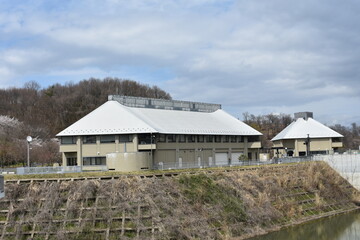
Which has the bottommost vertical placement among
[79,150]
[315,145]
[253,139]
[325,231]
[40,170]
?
[325,231]

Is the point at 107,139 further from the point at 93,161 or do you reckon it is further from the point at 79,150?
the point at 79,150

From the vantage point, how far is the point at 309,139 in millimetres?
73562

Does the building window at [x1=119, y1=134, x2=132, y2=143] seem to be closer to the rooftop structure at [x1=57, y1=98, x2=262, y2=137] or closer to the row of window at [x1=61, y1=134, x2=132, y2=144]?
the row of window at [x1=61, y1=134, x2=132, y2=144]

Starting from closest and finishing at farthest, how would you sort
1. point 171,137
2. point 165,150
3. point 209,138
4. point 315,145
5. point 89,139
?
point 89,139 < point 165,150 < point 171,137 < point 209,138 < point 315,145

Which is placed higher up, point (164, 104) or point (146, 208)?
point (164, 104)

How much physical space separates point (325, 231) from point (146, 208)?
61.1ft

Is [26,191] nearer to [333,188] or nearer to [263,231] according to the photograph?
[263,231]

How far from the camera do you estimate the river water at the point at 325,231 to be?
37.1m

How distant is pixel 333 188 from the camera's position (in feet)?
174

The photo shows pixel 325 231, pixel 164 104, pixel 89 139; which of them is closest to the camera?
pixel 325 231

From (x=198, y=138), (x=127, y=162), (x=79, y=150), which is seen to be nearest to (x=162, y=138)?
(x=198, y=138)

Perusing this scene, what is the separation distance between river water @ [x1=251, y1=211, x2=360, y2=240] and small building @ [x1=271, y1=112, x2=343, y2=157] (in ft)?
90.2

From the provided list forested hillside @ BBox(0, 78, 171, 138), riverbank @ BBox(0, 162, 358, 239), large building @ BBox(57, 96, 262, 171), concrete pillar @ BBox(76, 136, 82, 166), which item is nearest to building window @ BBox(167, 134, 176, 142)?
large building @ BBox(57, 96, 262, 171)

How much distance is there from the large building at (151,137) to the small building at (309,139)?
11.6 metres
